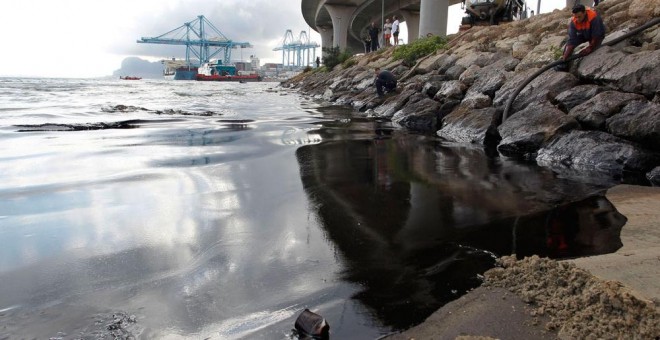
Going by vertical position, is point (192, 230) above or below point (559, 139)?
below

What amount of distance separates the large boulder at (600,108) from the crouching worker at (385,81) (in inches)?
307

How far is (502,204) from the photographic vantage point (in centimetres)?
448

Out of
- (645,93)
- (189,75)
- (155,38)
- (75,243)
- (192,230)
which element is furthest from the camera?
(155,38)

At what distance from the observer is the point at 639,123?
594cm

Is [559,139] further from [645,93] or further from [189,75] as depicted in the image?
[189,75]

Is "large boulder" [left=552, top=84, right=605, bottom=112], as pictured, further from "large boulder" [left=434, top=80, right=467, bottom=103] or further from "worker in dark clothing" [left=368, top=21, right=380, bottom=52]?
"worker in dark clothing" [left=368, top=21, right=380, bottom=52]

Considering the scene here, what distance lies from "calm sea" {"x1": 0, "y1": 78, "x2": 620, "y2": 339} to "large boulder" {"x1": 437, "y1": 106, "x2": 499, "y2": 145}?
1.40 m

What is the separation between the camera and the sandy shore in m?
1.96

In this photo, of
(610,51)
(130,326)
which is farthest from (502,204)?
(610,51)

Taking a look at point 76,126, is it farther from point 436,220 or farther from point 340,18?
point 340,18

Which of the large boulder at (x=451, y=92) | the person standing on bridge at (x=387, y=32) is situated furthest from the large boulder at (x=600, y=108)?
the person standing on bridge at (x=387, y=32)

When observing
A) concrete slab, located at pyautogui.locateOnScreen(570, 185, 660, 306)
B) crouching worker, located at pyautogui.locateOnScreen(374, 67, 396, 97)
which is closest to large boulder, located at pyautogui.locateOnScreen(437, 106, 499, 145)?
concrete slab, located at pyautogui.locateOnScreen(570, 185, 660, 306)

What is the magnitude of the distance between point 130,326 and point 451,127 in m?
8.29

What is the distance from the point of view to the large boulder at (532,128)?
6.94 m
